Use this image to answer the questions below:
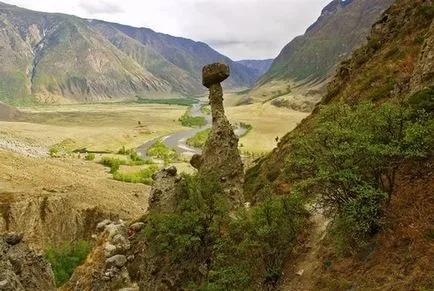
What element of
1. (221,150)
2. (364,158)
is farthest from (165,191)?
(364,158)

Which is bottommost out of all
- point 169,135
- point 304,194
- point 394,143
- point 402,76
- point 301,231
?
point 169,135

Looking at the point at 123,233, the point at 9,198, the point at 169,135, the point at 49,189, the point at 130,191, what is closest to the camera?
the point at 123,233

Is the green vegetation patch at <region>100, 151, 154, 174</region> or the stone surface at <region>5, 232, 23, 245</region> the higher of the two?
the stone surface at <region>5, 232, 23, 245</region>

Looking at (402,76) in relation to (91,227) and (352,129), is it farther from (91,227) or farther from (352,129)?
(91,227)

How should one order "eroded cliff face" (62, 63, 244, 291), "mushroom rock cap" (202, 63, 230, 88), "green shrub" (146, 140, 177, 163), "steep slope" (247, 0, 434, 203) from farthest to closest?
"green shrub" (146, 140, 177, 163) → "steep slope" (247, 0, 434, 203) → "mushroom rock cap" (202, 63, 230, 88) → "eroded cliff face" (62, 63, 244, 291)

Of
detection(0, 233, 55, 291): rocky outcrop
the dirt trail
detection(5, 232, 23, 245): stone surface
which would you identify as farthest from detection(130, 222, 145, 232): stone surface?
the dirt trail

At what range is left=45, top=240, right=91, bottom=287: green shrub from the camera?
49375mm

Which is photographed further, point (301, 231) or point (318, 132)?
point (301, 231)

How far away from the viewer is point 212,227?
88.1ft

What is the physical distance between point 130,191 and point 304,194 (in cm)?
5434

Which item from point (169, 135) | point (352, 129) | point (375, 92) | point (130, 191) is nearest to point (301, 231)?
point (352, 129)

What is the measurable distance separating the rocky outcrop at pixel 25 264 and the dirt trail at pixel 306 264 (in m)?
14.1

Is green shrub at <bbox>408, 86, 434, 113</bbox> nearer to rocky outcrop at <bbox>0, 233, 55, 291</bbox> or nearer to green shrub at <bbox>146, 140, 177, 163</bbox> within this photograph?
rocky outcrop at <bbox>0, 233, 55, 291</bbox>

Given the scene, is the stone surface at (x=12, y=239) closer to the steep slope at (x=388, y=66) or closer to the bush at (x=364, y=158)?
the bush at (x=364, y=158)
